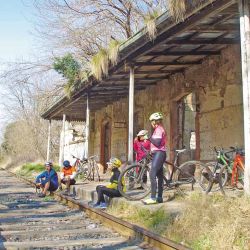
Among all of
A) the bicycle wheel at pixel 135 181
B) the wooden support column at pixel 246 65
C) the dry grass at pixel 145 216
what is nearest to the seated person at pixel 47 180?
the bicycle wheel at pixel 135 181

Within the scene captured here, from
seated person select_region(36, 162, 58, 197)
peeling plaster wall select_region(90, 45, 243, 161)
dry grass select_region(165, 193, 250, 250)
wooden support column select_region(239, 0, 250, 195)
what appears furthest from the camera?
seated person select_region(36, 162, 58, 197)

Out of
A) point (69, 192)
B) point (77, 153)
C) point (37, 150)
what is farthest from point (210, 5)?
point (37, 150)

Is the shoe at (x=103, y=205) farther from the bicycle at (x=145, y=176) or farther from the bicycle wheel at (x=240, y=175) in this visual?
the bicycle wheel at (x=240, y=175)

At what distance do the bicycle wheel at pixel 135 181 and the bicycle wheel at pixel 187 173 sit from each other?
62cm

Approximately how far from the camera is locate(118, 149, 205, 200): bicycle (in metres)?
8.34

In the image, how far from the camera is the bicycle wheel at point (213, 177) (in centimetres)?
805

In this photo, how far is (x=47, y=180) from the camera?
12.1 meters

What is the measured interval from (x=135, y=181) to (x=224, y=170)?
5.99 ft

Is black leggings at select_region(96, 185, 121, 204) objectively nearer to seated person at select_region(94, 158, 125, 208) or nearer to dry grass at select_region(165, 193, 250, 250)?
seated person at select_region(94, 158, 125, 208)

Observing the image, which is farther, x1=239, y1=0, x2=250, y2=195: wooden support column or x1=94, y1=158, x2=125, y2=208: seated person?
x1=94, y1=158, x2=125, y2=208: seated person

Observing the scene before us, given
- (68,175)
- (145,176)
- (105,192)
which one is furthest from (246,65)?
(68,175)

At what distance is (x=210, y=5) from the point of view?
6.83m

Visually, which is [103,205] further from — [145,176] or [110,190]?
[145,176]

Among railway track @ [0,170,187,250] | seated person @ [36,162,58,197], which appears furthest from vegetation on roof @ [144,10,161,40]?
seated person @ [36,162,58,197]
